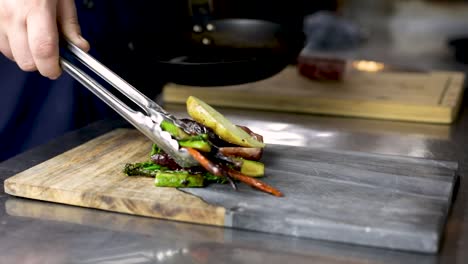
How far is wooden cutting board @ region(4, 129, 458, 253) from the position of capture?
36.1 inches

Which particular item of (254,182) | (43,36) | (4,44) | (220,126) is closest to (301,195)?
(254,182)

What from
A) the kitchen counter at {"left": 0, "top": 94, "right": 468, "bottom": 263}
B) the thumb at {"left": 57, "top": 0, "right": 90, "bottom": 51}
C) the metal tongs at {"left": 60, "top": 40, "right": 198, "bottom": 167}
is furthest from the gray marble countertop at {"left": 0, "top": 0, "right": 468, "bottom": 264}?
the thumb at {"left": 57, "top": 0, "right": 90, "bottom": 51}

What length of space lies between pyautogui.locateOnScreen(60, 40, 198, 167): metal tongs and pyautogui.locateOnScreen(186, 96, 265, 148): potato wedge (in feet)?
0.19

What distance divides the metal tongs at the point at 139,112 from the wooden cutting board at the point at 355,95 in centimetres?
59

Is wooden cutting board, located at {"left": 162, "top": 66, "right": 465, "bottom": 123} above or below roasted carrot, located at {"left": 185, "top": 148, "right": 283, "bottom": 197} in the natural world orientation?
below

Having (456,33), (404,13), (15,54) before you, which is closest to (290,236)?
(15,54)

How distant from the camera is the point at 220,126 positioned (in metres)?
1.12

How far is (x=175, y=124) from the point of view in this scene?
1071 millimetres

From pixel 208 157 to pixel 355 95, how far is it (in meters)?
0.70

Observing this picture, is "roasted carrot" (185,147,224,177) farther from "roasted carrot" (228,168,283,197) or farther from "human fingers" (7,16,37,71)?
"human fingers" (7,16,37,71)

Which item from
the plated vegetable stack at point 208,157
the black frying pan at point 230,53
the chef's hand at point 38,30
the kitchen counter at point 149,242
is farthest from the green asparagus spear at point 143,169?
the black frying pan at point 230,53

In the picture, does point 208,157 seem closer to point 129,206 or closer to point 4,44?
point 129,206

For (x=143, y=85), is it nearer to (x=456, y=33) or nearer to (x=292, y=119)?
(x=292, y=119)

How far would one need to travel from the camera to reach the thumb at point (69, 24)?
120cm
